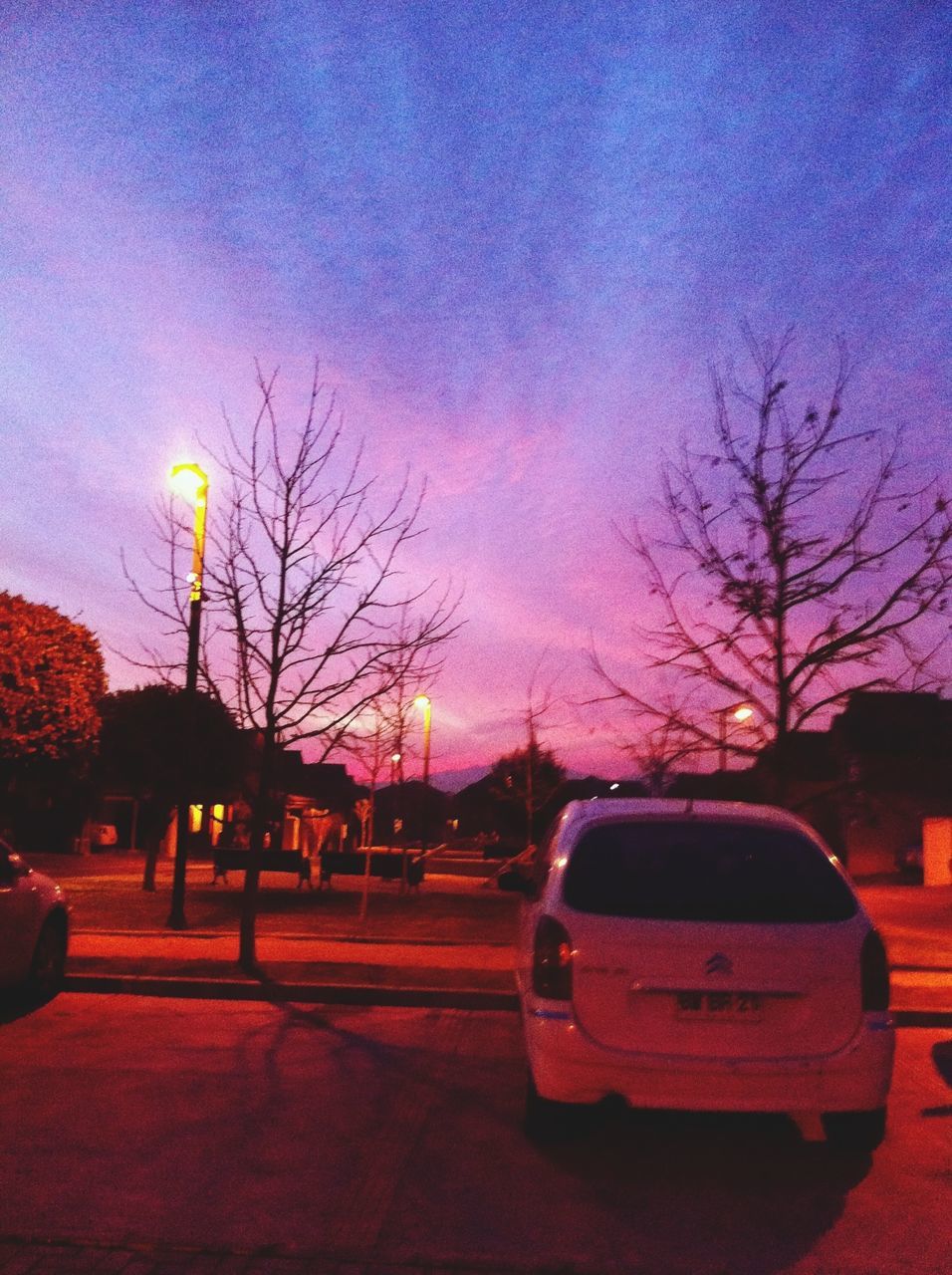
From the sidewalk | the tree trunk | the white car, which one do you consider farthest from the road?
the tree trunk

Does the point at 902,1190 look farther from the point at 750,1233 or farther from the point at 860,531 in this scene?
the point at 860,531

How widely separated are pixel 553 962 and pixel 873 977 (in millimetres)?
1401

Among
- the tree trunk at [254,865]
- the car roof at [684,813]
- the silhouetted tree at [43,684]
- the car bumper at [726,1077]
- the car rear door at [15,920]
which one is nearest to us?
the car bumper at [726,1077]

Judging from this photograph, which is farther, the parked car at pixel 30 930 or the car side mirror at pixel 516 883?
the parked car at pixel 30 930

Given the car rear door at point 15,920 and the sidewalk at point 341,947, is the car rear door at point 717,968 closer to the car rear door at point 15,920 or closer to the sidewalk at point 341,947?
the sidewalk at point 341,947

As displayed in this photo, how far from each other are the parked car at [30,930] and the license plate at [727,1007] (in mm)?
5309

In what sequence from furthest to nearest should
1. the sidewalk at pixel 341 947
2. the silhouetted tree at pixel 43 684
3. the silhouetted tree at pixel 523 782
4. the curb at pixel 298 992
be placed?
the silhouetted tree at pixel 523 782
the silhouetted tree at pixel 43 684
the sidewalk at pixel 341 947
the curb at pixel 298 992

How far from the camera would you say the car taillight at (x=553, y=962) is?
5.48m

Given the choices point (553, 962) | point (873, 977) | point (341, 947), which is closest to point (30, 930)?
point (341, 947)

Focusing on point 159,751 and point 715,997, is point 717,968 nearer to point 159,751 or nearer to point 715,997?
point 715,997

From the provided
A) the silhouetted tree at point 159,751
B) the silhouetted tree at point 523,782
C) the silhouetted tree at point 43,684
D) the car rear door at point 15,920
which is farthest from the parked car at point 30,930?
the silhouetted tree at point 523,782

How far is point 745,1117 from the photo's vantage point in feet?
21.4

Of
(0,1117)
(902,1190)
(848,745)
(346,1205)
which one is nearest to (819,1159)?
(902,1190)

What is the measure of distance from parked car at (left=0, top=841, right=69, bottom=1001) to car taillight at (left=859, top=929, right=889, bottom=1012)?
5.88 meters
